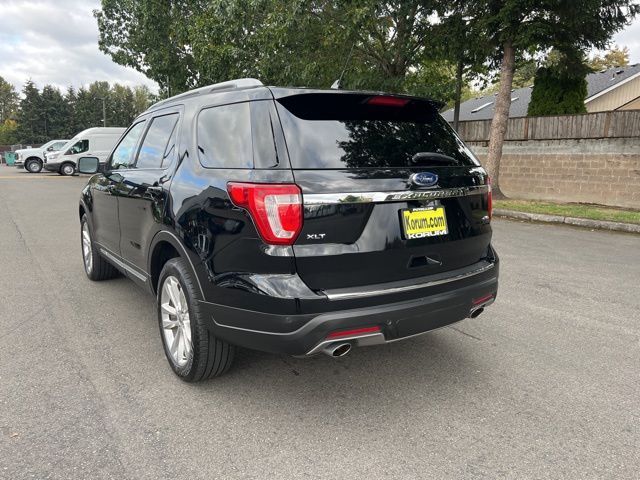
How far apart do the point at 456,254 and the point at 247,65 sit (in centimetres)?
1553

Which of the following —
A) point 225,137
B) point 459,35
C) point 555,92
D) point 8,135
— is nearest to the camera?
point 225,137

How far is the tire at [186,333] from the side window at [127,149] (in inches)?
57.9

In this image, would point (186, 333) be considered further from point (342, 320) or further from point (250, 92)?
point (250, 92)

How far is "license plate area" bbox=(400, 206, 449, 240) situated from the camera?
2.65 meters

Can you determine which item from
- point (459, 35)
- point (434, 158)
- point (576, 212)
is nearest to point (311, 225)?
point (434, 158)

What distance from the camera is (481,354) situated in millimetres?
3531

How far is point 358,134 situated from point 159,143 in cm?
164

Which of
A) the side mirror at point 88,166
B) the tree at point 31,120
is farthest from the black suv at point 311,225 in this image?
the tree at point 31,120

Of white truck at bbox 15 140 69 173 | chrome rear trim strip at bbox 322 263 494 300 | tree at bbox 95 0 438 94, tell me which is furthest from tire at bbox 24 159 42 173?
chrome rear trim strip at bbox 322 263 494 300

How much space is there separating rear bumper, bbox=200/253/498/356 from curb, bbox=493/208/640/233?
7.60m

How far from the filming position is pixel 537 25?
11703 millimetres

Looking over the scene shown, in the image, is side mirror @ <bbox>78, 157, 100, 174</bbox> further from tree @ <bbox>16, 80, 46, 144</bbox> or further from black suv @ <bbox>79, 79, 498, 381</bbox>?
tree @ <bbox>16, 80, 46, 144</bbox>

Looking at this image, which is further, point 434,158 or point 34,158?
point 34,158

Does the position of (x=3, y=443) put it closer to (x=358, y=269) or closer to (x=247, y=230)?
(x=247, y=230)
